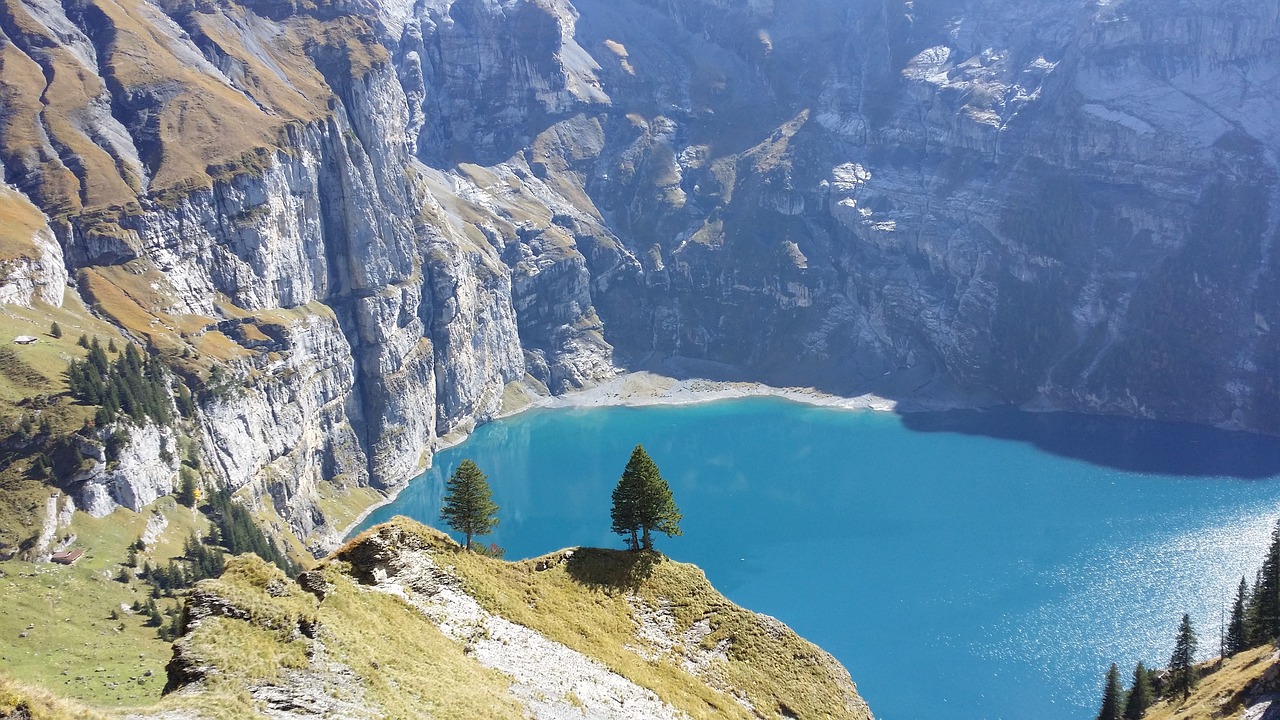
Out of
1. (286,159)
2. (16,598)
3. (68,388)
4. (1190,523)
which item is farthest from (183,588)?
(1190,523)

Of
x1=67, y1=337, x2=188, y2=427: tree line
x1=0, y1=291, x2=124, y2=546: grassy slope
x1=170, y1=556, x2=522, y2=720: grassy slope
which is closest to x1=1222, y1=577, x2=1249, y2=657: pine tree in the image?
x1=170, y1=556, x2=522, y2=720: grassy slope

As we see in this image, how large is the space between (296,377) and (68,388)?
5442 centimetres

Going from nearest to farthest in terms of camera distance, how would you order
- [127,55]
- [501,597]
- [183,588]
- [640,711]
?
1. [640,711]
2. [501,597]
3. [183,588]
4. [127,55]

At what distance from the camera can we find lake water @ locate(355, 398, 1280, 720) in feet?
327

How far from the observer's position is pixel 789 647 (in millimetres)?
43750

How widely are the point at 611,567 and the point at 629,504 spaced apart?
475 centimetres

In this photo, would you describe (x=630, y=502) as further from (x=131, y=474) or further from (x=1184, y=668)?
(x=131, y=474)

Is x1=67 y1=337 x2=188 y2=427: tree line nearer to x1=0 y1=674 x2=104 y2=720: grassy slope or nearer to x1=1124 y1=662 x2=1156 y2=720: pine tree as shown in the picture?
x1=0 y1=674 x2=104 y2=720: grassy slope

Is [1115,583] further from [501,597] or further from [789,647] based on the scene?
[501,597]

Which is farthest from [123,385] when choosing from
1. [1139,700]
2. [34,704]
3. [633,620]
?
[1139,700]

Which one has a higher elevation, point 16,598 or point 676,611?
point 676,611

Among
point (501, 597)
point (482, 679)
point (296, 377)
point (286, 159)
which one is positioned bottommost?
point (482, 679)

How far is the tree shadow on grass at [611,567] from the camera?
44.7 metres

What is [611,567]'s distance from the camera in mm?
45938
